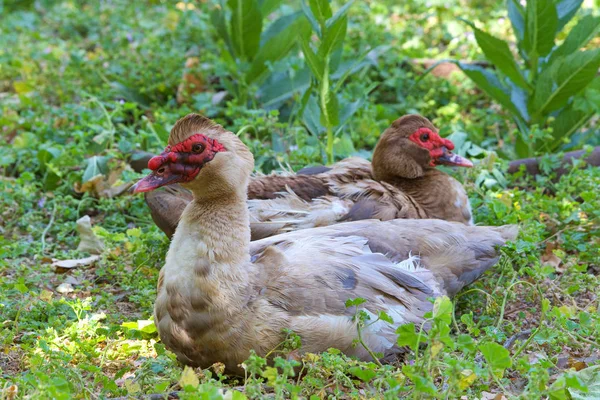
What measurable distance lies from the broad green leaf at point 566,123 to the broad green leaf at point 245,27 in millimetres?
2255

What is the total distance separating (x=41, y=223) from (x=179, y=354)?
2358 mm

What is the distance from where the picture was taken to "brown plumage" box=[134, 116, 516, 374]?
3.61 m

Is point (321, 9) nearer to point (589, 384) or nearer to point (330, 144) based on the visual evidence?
point (330, 144)

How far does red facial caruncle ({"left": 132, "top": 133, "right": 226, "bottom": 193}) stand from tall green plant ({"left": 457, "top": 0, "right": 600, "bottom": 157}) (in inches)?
104

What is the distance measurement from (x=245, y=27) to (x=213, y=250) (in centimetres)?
325

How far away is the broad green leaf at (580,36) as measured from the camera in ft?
19.0

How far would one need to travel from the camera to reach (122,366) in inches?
152

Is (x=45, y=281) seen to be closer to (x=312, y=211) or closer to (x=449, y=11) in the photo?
(x=312, y=211)

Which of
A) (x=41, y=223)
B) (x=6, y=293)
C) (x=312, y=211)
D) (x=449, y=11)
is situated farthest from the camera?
(x=449, y=11)

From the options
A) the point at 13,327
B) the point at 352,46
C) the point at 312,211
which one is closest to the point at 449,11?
the point at 352,46

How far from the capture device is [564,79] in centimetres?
573

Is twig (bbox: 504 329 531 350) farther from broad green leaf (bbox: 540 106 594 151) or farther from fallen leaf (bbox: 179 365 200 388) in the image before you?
broad green leaf (bbox: 540 106 594 151)

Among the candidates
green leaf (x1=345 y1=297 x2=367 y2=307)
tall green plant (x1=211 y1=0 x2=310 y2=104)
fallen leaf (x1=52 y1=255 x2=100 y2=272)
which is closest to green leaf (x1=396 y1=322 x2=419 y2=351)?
green leaf (x1=345 y1=297 x2=367 y2=307)

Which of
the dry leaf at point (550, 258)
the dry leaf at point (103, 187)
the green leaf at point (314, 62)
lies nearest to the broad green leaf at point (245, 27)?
the green leaf at point (314, 62)
